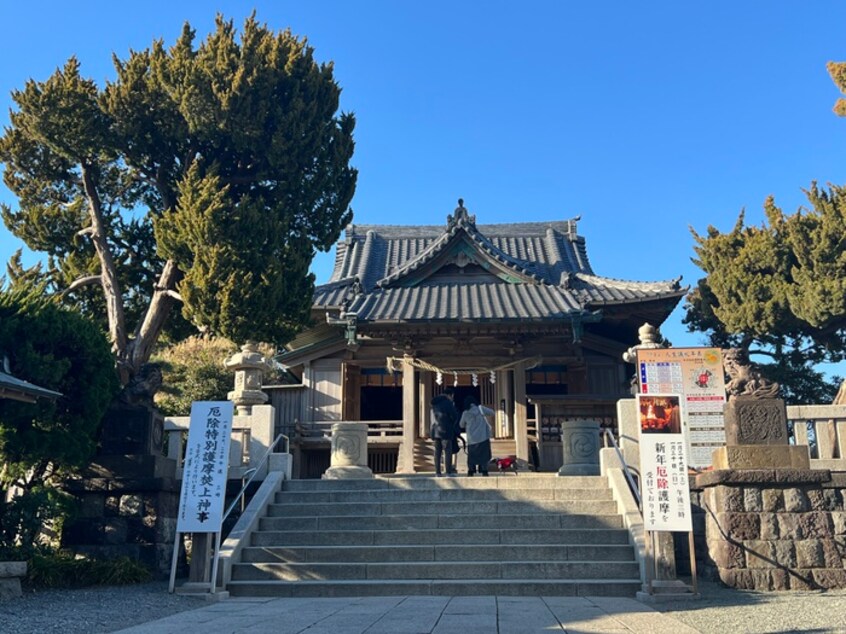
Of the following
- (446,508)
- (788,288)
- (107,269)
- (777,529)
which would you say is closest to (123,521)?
(446,508)

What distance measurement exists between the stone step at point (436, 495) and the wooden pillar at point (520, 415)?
577 centimetres

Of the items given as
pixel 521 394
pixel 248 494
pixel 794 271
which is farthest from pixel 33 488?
pixel 794 271

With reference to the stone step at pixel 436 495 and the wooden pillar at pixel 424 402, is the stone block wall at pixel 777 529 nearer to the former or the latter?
the stone step at pixel 436 495

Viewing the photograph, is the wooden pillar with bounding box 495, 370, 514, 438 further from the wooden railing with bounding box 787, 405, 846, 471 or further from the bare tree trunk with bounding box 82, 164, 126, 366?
the bare tree trunk with bounding box 82, 164, 126, 366

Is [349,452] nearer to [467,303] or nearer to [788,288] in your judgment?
[467,303]

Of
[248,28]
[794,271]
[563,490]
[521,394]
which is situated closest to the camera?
[563,490]

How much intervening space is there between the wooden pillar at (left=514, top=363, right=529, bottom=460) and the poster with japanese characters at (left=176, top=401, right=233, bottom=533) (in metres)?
9.06

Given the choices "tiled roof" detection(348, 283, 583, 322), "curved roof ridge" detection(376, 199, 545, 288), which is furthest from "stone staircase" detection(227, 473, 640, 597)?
"curved roof ridge" detection(376, 199, 545, 288)

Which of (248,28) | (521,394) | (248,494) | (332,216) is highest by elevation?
(248,28)

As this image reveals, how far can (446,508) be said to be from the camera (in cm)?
1023

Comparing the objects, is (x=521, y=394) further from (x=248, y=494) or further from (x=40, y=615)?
(x=40, y=615)

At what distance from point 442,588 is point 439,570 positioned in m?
0.45

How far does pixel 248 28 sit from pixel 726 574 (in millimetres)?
12909

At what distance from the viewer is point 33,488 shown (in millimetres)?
9438
